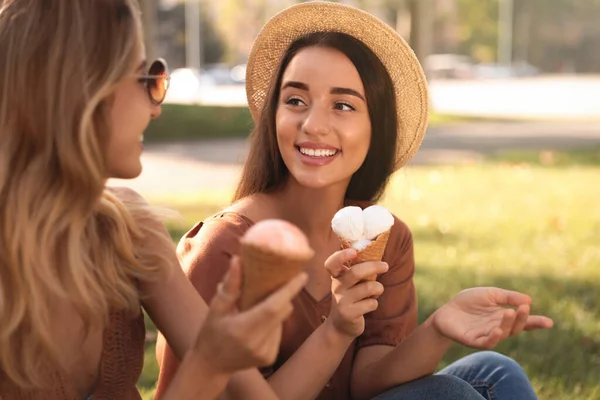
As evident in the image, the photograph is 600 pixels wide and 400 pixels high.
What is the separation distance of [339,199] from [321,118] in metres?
0.31

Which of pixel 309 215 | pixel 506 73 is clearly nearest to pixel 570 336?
pixel 309 215

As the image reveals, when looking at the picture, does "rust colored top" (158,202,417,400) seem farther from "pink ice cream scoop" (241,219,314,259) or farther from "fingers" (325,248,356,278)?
"pink ice cream scoop" (241,219,314,259)

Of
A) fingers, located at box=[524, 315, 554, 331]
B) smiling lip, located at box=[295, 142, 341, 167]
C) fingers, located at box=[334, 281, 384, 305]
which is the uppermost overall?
smiling lip, located at box=[295, 142, 341, 167]

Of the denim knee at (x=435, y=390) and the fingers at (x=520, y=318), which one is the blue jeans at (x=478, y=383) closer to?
the denim knee at (x=435, y=390)

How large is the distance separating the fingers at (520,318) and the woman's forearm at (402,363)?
0.78 ft

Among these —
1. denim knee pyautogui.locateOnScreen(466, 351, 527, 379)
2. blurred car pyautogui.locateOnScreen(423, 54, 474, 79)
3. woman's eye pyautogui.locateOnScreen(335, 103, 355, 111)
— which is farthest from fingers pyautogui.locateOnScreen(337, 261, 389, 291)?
blurred car pyautogui.locateOnScreen(423, 54, 474, 79)

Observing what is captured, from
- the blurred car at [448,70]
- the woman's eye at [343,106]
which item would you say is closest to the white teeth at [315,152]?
the woman's eye at [343,106]

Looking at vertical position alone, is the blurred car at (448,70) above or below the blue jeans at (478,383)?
above

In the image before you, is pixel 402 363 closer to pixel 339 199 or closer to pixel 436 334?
pixel 436 334

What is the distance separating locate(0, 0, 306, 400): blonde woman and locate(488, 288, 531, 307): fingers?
835mm

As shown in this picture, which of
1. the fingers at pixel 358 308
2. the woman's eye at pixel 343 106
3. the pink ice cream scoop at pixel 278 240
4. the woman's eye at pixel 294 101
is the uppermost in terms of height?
the woman's eye at pixel 294 101

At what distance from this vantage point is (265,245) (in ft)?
5.11

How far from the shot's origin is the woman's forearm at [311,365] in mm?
2330

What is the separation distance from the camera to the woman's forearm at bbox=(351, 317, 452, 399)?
251 centimetres
